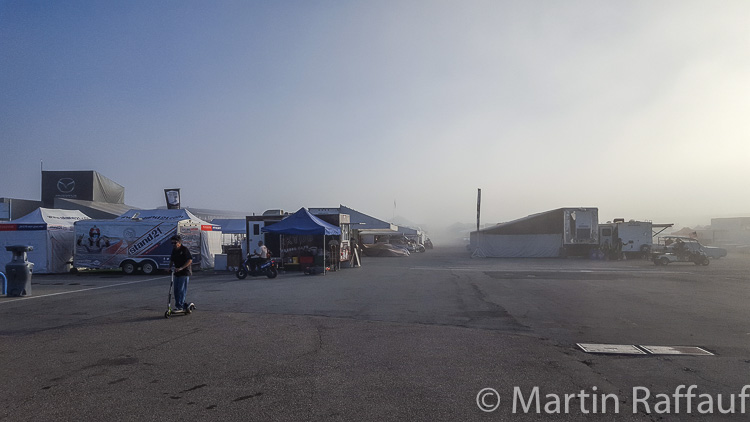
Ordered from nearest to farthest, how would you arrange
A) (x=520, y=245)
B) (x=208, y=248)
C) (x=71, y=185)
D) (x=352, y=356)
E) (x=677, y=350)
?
(x=352, y=356) < (x=677, y=350) < (x=208, y=248) < (x=520, y=245) < (x=71, y=185)

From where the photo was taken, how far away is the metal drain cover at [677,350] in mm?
7355

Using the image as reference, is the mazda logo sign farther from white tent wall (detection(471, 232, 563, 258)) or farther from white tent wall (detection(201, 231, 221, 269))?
white tent wall (detection(471, 232, 563, 258))

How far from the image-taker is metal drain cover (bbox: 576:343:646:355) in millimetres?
7426

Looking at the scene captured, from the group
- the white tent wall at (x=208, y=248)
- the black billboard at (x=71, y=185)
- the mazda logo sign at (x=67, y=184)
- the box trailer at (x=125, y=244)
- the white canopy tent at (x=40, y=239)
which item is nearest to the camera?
the white canopy tent at (x=40, y=239)

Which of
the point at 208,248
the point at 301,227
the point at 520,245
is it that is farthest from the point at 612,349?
the point at 520,245

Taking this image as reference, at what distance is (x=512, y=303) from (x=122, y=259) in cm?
1999

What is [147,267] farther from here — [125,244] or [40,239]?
[40,239]

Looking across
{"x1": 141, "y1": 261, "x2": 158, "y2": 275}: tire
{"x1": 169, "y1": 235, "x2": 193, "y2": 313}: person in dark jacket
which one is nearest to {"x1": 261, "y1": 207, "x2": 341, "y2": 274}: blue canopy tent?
{"x1": 141, "y1": 261, "x2": 158, "y2": 275}: tire

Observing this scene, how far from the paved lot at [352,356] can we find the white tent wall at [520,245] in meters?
27.0

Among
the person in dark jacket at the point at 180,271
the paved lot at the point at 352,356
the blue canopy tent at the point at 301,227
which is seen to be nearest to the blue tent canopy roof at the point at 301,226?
the blue canopy tent at the point at 301,227

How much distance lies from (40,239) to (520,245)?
112 ft

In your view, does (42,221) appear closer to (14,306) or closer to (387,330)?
(14,306)

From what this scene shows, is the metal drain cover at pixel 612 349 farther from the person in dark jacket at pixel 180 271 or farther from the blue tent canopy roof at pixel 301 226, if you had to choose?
the blue tent canopy roof at pixel 301 226

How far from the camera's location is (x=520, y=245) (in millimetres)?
42156
